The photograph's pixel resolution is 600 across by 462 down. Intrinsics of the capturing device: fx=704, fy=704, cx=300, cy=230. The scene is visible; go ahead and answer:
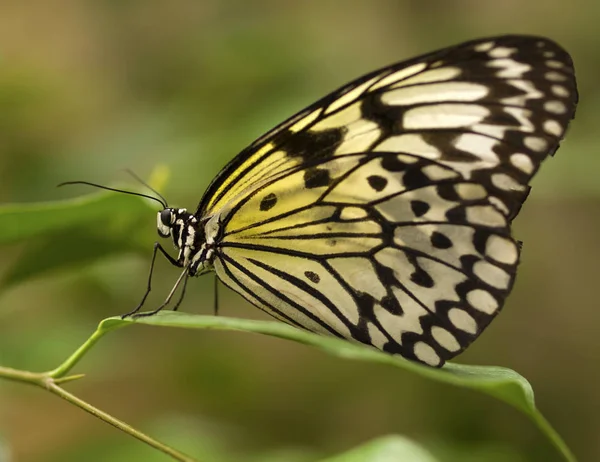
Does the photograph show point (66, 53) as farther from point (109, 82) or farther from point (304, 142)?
point (304, 142)

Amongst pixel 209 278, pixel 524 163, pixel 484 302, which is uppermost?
pixel 524 163

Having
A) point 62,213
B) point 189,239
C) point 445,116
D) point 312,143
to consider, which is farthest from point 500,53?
point 62,213

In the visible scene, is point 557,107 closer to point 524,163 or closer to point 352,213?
point 524,163

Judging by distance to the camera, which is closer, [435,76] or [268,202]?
[435,76]

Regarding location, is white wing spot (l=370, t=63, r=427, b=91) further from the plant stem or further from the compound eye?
the plant stem

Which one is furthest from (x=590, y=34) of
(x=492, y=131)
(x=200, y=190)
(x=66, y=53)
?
(x=66, y=53)

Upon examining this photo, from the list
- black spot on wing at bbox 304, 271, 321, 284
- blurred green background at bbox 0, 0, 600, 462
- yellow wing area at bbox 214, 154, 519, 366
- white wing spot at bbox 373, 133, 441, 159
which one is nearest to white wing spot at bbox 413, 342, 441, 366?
yellow wing area at bbox 214, 154, 519, 366

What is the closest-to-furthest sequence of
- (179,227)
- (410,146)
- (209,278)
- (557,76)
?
(557,76)
(410,146)
(179,227)
(209,278)

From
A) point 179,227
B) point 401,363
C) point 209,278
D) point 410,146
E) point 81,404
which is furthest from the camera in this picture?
point 209,278
